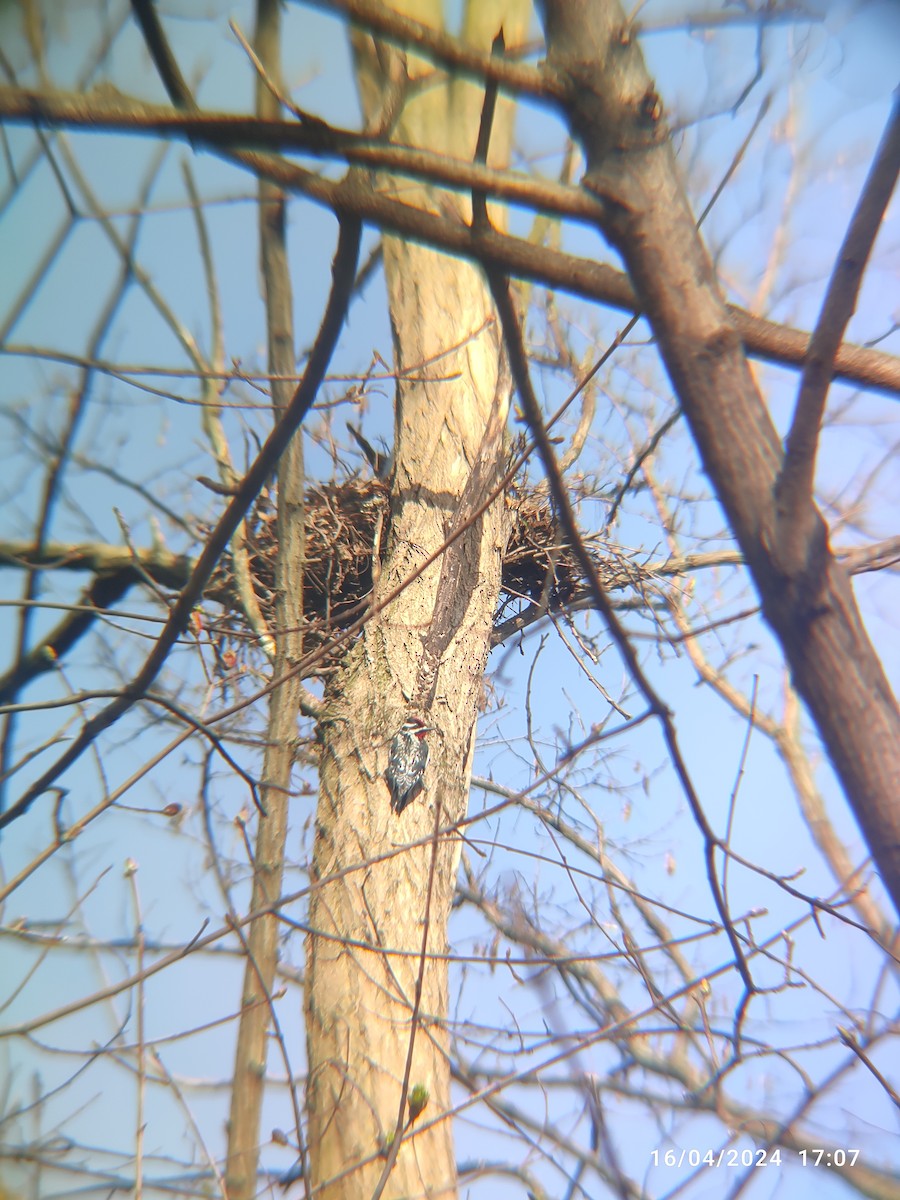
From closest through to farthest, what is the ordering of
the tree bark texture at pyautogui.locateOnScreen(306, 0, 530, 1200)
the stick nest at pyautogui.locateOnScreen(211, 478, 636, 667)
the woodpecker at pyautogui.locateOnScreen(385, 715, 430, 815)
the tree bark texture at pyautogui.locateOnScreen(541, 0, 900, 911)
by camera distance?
the tree bark texture at pyautogui.locateOnScreen(541, 0, 900, 911) < the tree bark texture at pyautogui.locateOnScreen(306, 0, 530, 1200) < the woodpecker at pyautogui.locateOnScreen(385, 715, 430, 815) < the stick nest at pyautogui.locateOnScreen(211, 478, 636, 667)

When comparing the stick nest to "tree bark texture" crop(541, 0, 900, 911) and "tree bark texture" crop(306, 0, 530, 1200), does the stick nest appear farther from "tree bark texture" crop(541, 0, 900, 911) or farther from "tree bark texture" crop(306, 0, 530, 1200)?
"tree bark texture" crop(541, 0, 900, 911)

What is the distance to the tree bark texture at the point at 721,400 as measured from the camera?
751 millimetres

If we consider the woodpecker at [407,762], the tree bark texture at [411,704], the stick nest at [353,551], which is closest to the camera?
the tree bark texture at [411,704]

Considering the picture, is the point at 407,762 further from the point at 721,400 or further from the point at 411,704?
the point at 721,400

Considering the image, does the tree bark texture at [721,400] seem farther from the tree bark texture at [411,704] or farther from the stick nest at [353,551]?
the stick nest at [353,551]

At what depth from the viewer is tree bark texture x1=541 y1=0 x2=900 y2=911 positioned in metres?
0.75

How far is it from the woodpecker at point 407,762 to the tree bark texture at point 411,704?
0.03 meters

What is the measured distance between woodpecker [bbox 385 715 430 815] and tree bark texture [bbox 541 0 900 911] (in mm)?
1774

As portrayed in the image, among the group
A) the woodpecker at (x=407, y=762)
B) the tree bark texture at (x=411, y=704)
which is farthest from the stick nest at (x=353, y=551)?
the woodpecker at (x=407, y=762)

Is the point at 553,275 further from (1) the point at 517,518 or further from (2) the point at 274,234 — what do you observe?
(1) the point at 517,518

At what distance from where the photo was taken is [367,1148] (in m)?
2.09

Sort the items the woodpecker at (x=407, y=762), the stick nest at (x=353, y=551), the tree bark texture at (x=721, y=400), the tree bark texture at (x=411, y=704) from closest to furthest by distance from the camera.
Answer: the tree bark texture at (x=721, y=400), the tree bark texture at (x=411, y=704), the woodpecker at (x=407, y=762), the stick nest at (x=353, y=551)

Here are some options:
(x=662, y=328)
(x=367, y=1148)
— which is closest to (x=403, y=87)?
(x=662, y=328)

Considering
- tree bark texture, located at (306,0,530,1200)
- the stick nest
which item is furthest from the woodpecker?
the stick nest
